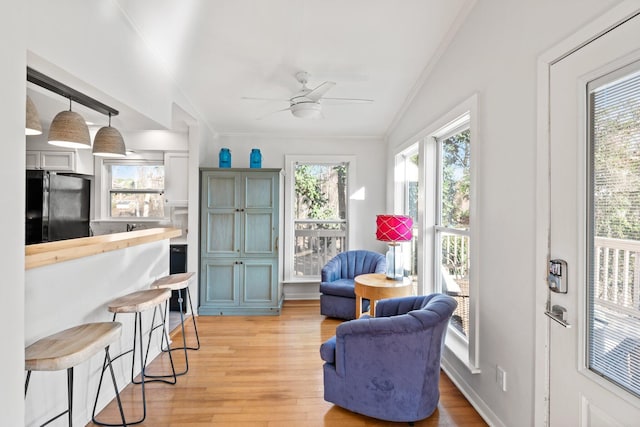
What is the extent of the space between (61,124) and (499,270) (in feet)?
9.55

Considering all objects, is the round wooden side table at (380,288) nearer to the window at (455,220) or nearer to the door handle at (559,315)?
the window at (455,220)

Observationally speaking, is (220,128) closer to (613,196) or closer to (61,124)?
(61,124)

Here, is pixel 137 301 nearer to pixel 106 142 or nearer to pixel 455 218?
pixel 106 142

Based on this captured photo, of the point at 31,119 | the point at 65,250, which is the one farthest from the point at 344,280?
the point at 31,119

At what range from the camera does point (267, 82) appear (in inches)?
134

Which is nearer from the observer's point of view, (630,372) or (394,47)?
(630,372)

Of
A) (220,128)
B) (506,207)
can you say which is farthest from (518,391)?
(220,128)

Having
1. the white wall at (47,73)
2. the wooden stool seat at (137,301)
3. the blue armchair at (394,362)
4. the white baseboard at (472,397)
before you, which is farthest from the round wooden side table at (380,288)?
the white wall at (47,73)

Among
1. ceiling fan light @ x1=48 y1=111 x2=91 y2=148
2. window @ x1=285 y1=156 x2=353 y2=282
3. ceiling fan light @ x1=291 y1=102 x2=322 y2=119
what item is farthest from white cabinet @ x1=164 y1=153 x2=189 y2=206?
ceiling fan light @ x1=48 y1=111 x2=91 y2=148

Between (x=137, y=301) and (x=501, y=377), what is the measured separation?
2341mm

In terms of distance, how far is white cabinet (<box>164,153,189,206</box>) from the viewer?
4.46 metres

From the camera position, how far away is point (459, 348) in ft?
8.51

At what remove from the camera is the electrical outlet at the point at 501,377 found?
1904mm

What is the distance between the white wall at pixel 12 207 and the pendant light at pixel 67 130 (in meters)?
1.06
